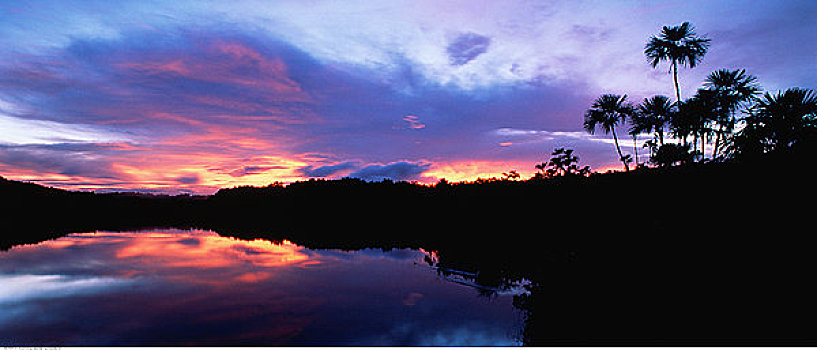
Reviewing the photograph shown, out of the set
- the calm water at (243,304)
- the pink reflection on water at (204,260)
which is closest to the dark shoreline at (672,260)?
the calm water at (243,304)

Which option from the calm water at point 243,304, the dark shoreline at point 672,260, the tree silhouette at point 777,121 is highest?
the tree silhouette at point 777,121

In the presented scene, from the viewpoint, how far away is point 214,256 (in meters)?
22.3

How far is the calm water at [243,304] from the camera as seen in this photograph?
880cm

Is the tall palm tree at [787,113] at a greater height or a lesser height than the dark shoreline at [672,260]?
greater

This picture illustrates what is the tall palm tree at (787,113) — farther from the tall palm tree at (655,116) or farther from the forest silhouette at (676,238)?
the tall palm tree at (655,116)

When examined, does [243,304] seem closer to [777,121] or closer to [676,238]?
[676,238]

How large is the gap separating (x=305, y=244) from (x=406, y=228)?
40.1 ft

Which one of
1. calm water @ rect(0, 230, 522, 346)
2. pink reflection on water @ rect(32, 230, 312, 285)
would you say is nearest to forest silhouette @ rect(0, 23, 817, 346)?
calm water @ rect(0, 230, 522, 346)

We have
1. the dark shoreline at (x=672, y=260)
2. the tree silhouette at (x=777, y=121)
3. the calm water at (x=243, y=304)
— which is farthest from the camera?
the tree silhouette at (x=777, y=121)

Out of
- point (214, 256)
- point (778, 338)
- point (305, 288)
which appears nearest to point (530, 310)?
point (778, 338)

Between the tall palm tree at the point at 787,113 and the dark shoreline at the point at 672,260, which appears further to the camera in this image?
the tall palm tree at the point at 787,113

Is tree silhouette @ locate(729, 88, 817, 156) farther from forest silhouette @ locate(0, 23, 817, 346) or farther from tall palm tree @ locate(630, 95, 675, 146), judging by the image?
tall palm tree @ locate(630, 95, 675, 146)

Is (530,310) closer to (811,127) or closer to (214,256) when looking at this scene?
(811,127)

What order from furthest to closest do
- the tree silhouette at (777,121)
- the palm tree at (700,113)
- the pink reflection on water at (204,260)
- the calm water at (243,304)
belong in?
the palm tree at (700,113), the pink reflection on water at (204,260), the tree silhouette at (777,121), the calm water at (243,304)
